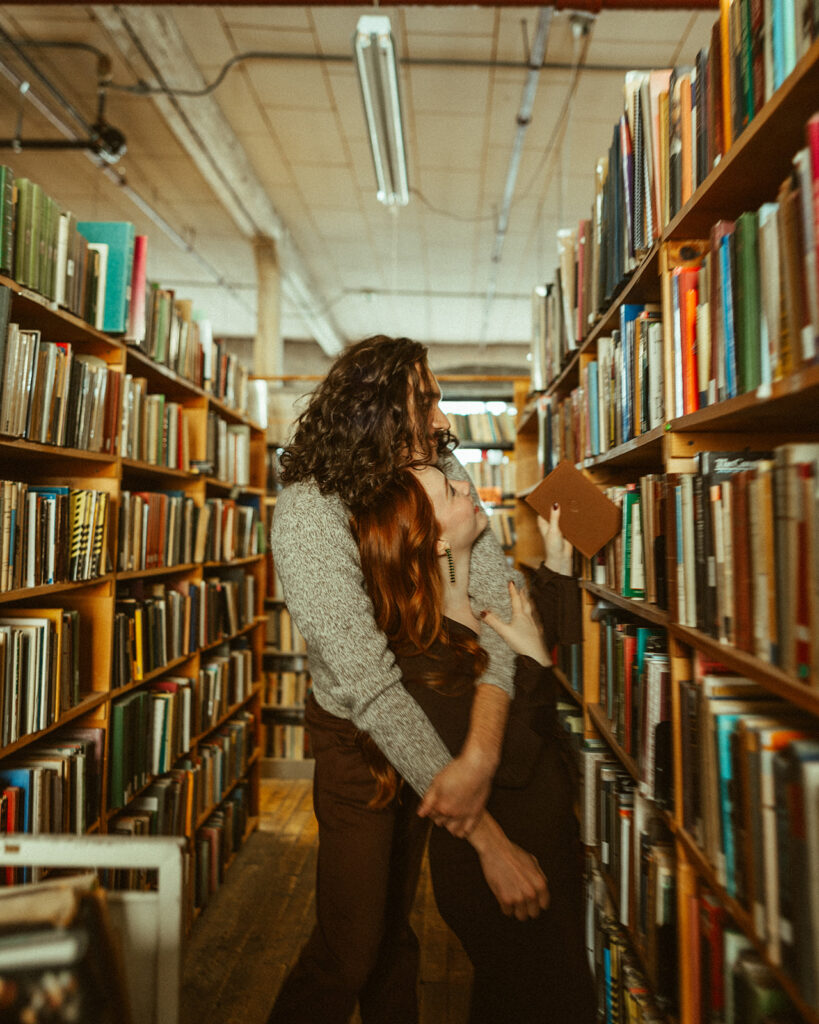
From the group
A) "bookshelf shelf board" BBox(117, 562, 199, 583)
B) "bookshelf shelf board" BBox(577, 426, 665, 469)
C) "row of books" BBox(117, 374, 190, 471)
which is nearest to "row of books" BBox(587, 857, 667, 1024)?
"bookshelf shelf board" BBox(577, 426, 665, 469)

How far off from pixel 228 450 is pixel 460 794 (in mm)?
2470

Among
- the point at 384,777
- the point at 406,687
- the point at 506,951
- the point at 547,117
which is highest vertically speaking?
the point at 547,117

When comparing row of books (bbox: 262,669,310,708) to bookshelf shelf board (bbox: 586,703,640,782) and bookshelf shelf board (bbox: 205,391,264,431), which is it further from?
bookshelf shelf board (bbox: 586,703,640,782)

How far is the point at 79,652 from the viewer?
5.98 ft

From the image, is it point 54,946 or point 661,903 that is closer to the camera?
point 54,946

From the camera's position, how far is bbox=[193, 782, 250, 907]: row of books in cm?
251

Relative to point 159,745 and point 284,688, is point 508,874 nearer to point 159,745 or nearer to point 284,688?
point 159,745

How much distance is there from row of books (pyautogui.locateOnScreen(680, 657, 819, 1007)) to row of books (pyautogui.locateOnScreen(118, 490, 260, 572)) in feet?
5.42

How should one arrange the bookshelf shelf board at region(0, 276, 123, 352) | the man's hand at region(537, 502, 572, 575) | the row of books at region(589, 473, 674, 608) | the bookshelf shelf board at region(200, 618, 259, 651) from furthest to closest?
the bookshelf shelf board at region(200, 618, 259, 651)
the man's hand at region(537, 502, 572, 575)
the bookshelf shelf board at region(0, 276, 123, 352)
the row of books at region(589, 473, 674, 608)

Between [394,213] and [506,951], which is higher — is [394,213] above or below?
above

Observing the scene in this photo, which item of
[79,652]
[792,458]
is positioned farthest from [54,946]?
[79,652]

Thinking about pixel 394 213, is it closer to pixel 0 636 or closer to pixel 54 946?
pixel 0 636

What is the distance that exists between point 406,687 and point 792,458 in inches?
27.4

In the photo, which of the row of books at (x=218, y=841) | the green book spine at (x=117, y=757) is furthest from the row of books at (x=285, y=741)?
the green book spine at (x=117, y=757)
